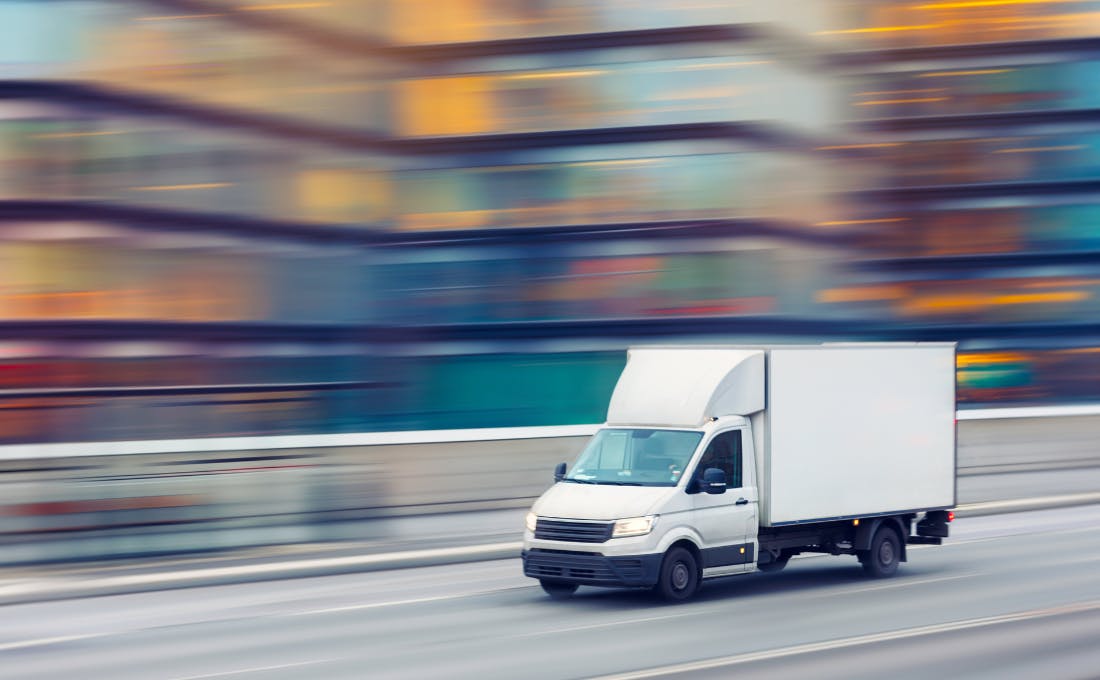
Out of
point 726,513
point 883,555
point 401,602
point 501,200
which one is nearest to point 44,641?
point 401,602

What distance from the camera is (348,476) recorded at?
77.5 feet

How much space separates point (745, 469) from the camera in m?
16.4

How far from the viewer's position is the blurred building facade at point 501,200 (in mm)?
29469

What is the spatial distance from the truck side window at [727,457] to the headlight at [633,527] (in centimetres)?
105

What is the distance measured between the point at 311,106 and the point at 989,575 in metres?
22.6

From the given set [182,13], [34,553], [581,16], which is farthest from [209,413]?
[581,16]

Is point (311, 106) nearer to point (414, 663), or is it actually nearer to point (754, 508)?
point (754, 508)

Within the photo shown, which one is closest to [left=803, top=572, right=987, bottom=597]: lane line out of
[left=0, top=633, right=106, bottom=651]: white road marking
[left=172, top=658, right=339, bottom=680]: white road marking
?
[left=172, top=658, right=339, bottom=680]: white road marking

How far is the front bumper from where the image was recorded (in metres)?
15.1

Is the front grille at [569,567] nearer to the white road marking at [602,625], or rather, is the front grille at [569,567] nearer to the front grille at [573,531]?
the front grille at [573,531]

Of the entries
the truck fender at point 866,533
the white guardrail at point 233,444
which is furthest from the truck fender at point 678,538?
the white guardrail at point 233,444

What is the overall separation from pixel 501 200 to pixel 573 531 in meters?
25.4

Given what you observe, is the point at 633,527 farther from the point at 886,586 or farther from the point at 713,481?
the point at 886,586

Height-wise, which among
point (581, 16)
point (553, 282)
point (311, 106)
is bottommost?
point (553, 282)
